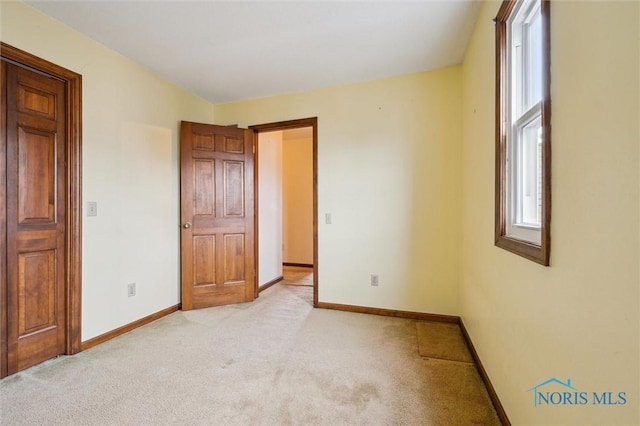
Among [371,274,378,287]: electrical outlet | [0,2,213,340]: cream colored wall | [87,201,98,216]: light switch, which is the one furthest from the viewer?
[371,274,378,287]: electrical outlet

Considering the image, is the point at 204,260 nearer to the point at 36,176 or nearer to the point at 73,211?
the point at 73,211

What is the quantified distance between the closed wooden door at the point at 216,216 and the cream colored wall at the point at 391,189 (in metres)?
0.90

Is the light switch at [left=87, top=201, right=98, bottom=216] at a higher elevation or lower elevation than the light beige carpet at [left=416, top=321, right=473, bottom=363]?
higher

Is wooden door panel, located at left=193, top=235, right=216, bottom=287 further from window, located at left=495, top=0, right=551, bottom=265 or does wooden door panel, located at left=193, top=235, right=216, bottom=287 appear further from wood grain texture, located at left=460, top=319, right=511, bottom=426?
window, located at left=495, top=0, right=551, bottom=265

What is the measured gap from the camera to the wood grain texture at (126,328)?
2.25 meters

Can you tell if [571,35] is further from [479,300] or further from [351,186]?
[351,186]

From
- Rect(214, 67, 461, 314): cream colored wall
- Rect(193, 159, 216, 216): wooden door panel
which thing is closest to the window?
Rect(214, 67, 461, 314): cream colored wall

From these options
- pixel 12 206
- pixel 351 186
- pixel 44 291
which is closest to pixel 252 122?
pixel 351 186

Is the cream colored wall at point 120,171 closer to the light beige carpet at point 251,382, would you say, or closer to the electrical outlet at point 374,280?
the light beige carpet at point 251,382

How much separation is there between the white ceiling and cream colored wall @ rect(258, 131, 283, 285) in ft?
3.91

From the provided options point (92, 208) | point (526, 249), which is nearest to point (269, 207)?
point (92, 208)

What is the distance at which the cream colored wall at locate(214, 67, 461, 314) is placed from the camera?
2.76 metres

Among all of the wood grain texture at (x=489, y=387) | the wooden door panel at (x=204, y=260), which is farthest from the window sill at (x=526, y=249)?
the wooden door panel at (x=204, y=260)

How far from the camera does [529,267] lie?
1184mm
